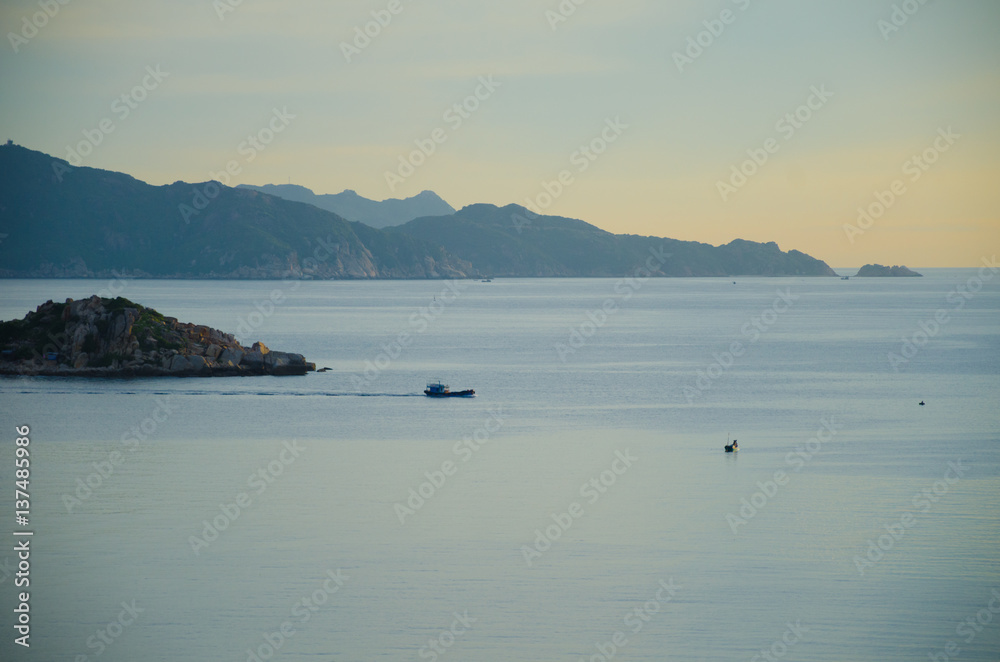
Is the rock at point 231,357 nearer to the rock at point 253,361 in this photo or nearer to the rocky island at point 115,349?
the rocky island at point 115,349

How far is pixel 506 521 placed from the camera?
136 ft

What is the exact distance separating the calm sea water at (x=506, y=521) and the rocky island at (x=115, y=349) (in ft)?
13.8

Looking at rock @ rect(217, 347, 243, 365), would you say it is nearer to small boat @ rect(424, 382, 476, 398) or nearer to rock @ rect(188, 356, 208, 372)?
rock @ rect(188, 356, 208, 372)

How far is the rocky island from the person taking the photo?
87.8 metres

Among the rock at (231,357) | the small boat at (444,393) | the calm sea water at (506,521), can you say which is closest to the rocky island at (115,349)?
the rock at (231,357)

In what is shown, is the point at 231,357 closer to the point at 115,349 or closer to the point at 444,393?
the point at 115,349

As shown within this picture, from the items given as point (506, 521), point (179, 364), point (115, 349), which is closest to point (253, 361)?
point (179, 364)

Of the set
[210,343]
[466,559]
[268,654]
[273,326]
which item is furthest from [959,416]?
[273,326]

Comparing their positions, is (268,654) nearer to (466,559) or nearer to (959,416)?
(466,559)

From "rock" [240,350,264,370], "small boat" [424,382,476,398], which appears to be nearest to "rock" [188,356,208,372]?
"rock" [240,350,264,370]

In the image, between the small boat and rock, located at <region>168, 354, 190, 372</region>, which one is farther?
rock, located at <region>168, 354, 190, 372</region>

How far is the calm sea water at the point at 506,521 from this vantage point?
29.9 metres

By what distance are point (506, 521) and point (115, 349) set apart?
59183 millimetres

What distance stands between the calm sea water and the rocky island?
4207mm
